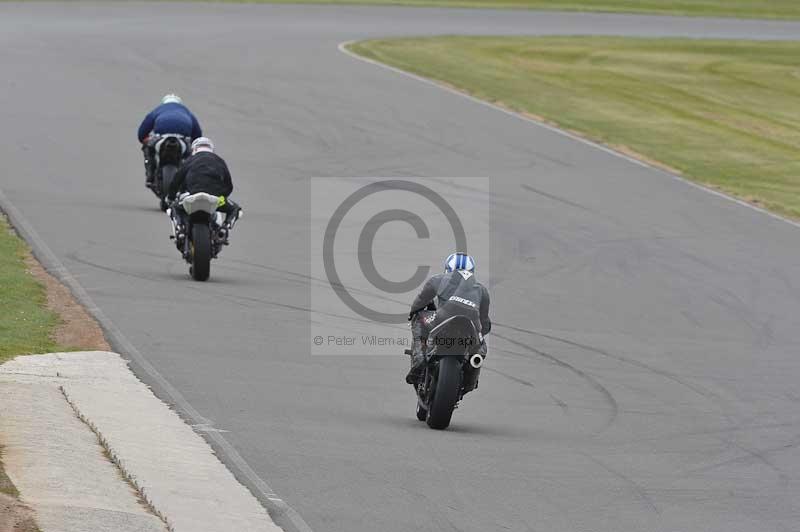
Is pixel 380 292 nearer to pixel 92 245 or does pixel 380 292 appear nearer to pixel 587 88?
pixel 92 245

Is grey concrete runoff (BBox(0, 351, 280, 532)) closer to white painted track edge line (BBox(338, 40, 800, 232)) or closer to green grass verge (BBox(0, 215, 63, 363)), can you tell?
green grass verge (BBox(0, 215, 63, 363))

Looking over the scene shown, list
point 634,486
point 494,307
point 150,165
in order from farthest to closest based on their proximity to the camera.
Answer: point 150,165 < point 494,307 < point 634,486

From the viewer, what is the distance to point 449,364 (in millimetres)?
12531

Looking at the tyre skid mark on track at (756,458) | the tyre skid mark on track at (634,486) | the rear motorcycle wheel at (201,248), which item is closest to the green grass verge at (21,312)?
the rear motorcycle wheel at (201,248)

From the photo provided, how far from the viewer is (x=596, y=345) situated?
55.2 feet

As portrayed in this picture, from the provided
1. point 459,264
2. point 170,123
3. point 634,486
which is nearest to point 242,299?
point 170,123

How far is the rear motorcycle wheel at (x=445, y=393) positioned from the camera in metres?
12.5

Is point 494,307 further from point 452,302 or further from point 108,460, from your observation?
point 108,460

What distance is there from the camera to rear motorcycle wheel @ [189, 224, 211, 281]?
18609 millimetres

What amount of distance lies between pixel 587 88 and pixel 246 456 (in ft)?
96.9

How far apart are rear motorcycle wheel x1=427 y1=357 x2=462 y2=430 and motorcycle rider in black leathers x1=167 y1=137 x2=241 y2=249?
6768 mm

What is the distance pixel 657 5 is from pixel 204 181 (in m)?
50.7

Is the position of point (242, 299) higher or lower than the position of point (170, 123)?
lower

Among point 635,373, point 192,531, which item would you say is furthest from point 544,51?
point 192,531
